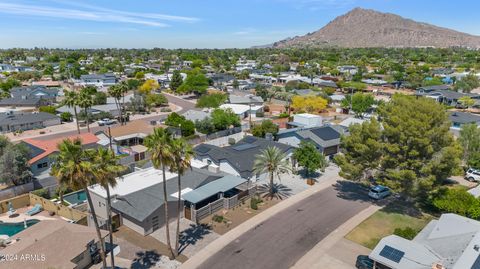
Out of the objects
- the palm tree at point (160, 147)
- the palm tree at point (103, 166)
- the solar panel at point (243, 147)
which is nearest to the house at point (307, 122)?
the solar panel at point (243, 147)

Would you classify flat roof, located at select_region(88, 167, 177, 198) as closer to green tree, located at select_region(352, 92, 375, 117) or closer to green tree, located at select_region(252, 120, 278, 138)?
green tree, located at select_region(252, 120, 278, 138)

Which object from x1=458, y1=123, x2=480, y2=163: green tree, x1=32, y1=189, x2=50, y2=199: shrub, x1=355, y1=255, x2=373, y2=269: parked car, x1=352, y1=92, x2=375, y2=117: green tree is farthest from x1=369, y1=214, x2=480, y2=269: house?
x1=352, y1=92, x2=375, y2=117: green tree

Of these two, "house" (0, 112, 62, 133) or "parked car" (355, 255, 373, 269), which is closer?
"parked car" (355, 255, 373, 269)

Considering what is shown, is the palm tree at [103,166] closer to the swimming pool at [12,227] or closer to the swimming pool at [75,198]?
the swimming pool at [12,227]

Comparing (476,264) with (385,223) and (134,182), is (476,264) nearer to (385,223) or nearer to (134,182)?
(385,223)

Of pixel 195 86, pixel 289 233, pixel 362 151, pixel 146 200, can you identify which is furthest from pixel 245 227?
pixel 195 86
